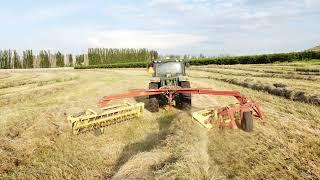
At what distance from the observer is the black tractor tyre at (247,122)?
35.7 feet

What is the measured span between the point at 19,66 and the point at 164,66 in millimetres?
73670

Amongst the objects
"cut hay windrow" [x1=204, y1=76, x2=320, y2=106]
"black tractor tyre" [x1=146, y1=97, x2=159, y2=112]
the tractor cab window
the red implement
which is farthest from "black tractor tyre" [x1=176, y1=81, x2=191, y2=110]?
"cut hay windrow" [x1=204, y1=76, x2=320, y2=106]

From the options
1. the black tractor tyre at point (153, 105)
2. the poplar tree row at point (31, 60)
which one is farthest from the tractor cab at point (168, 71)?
the poplar tree row at point (31, 60)

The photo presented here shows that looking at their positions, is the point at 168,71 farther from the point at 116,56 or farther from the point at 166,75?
the point at 116,56

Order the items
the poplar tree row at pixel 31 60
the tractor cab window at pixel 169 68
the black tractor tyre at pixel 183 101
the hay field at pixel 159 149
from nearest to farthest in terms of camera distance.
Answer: the hay field at pixel 159 149, the black tractor tyre at pixel 183 101, the tractor cab window at pixel 169 68, the poplar tree row at pixel 31 60

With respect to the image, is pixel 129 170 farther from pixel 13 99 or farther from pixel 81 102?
pixel 13 99

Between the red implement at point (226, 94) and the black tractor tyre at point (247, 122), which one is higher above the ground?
the red implement at point (226, 94)

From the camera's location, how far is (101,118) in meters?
11.9

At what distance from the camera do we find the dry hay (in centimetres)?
680

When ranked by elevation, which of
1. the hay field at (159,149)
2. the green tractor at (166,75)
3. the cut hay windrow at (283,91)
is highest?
the green tractor at (166,75)

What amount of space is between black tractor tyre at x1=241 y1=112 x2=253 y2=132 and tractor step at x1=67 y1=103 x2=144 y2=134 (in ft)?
11.7

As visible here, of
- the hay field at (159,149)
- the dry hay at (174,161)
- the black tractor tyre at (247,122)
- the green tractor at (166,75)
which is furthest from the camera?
the green tractor at (166,75)

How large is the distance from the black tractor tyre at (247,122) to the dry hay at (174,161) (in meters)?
1.42

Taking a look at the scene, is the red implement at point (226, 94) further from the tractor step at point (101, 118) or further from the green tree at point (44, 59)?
the green tree at point (44, 59)
